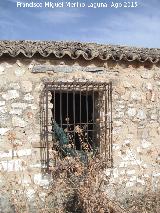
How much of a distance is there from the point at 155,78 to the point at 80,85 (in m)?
1.54

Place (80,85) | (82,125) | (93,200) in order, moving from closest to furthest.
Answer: (93,200), (80,85), (82,125)

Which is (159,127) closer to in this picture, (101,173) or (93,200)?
(101,173)

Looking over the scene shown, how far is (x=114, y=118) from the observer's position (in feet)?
23.8

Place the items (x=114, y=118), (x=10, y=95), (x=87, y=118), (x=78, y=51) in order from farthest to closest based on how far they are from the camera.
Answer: (x=114, y=118) < (x=87, y=118) < (x=78, y=51) < (x=10, y=95)

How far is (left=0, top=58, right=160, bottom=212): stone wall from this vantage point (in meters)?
6.57

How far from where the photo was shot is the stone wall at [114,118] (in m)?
6.57

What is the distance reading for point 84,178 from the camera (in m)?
6.59

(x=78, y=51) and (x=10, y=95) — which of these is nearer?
(x=10, y=95)

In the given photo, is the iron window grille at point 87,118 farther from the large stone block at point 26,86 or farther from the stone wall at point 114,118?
the large stone block at point 26,86

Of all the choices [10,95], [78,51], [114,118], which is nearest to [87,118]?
[114,118]

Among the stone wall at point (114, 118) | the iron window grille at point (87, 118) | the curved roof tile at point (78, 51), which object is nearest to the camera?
the curved roof tile at point (78, 51)

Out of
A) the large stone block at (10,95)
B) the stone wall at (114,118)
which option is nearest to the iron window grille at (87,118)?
the stone wall at (114,118)

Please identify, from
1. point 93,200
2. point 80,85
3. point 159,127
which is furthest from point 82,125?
point 93,200

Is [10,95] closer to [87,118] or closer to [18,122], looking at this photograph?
[18,122]
